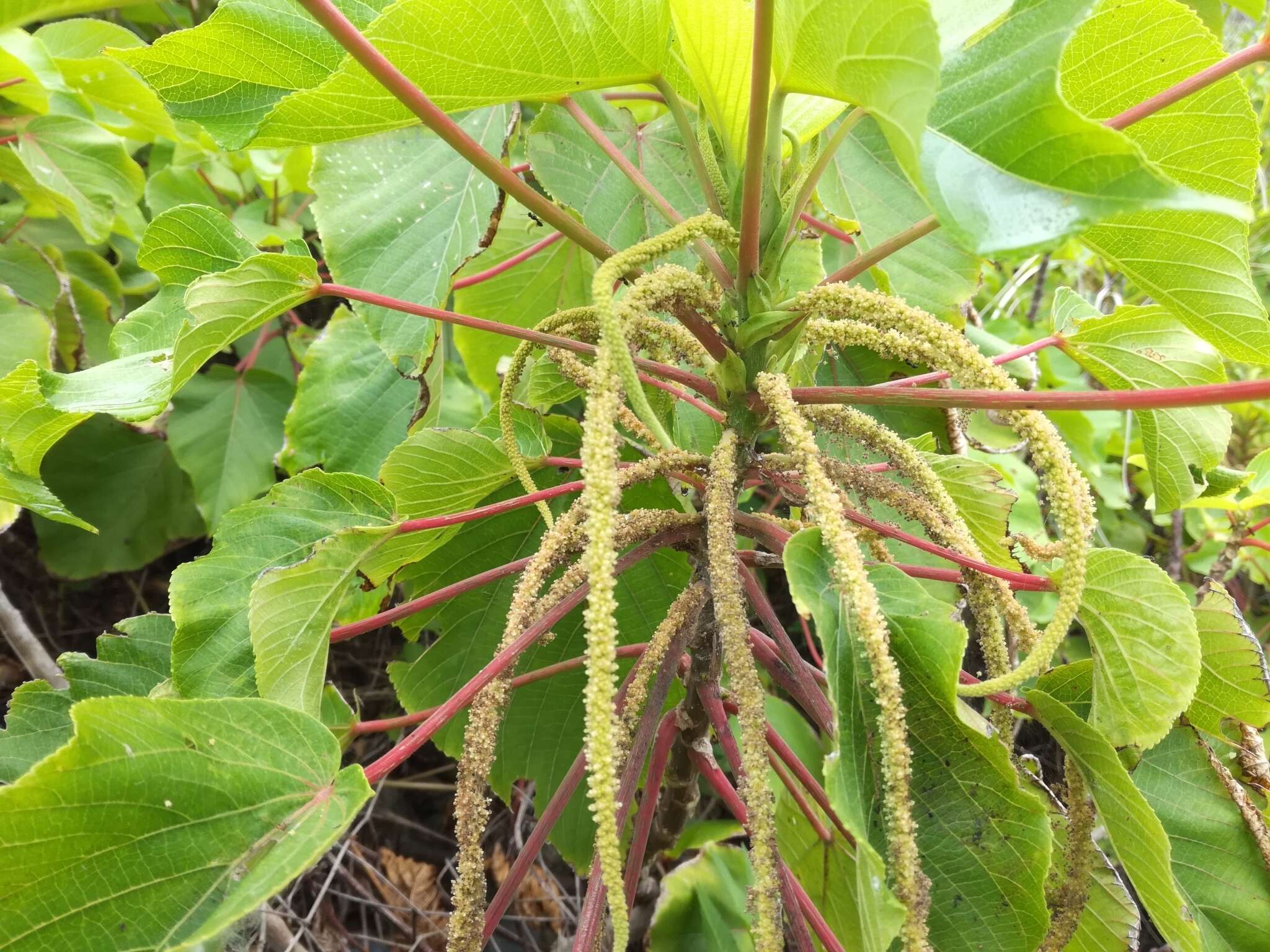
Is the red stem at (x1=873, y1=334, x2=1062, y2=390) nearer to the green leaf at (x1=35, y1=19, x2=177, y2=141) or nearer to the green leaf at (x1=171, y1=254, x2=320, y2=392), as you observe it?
the green leaf at (x1=171, y1=254, x2=320, y2=392)

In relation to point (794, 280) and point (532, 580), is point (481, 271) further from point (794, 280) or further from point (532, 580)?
point (532, 580)

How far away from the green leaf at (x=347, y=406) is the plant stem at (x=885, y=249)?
0.68 m

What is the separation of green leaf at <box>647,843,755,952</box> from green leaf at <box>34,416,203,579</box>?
3.33ft

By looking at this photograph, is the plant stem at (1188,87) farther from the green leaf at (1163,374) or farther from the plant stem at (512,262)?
the plant stem at (512,262)

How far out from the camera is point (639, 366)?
→ 72 centimetres

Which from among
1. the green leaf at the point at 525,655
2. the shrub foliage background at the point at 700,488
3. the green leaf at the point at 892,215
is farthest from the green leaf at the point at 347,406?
the green leaf at the point at 892,215

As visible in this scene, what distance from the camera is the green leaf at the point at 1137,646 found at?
55 cm

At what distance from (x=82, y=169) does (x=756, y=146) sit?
1.17 metres

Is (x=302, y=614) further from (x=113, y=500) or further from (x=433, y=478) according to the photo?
(x=113, y=500)

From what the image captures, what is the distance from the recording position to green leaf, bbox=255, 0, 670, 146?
1.87 feet

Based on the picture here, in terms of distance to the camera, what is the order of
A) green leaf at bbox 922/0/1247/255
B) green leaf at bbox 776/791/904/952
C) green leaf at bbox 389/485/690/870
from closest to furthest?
green leaf at bbox 922/0/1247/255 < green leaf at bbox 776/791/904/952 < green leaf at bbox 389/485/690/870

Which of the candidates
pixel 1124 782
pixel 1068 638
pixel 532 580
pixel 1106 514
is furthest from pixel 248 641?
pixel 1106 514

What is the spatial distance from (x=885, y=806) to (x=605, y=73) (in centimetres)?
56

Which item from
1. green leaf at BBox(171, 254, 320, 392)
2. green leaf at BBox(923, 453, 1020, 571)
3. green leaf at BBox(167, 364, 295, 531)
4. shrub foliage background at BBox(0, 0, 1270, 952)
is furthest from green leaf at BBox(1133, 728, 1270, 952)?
green leaf at BBox(167, 364, 295, 531)
